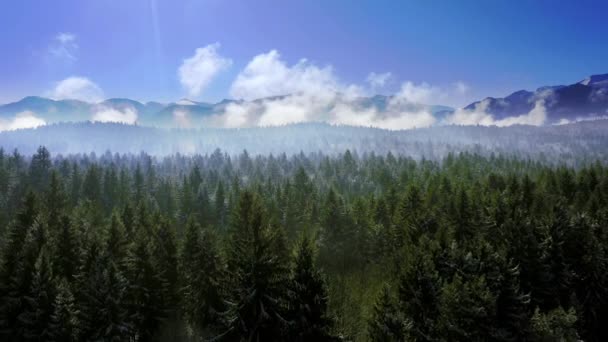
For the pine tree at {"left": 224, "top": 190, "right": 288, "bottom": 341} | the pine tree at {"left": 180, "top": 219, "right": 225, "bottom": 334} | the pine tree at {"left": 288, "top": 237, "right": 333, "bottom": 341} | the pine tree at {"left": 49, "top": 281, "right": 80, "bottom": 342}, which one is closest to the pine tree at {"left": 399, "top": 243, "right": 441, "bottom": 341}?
the pine tree at {"left": 288, "top": 237, "right": 333, "bottom": 341}

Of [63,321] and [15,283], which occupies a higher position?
[15,283]

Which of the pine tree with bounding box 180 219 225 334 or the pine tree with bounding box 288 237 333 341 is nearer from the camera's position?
the pine tree with bounding box 288 237 333 341

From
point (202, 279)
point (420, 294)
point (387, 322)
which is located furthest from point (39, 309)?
point (420, 294)

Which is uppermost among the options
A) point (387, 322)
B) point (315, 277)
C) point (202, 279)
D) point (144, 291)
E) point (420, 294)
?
point (315, 277)

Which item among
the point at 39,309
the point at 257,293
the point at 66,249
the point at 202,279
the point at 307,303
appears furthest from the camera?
the point at 66,249

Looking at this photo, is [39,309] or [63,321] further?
[39,309]

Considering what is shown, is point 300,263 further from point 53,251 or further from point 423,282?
point 53,251

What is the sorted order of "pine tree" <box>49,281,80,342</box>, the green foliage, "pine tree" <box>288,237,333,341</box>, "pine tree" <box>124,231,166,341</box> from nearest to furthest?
"pine tree" <box>288,237,333,341</box> < the green foliage < "pine tree" <box>49,281,80,342</box> < "pine tree" <box>124,231,166,341</box>

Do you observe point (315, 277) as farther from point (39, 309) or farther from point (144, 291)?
point (39, 309)

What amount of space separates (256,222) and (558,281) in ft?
113

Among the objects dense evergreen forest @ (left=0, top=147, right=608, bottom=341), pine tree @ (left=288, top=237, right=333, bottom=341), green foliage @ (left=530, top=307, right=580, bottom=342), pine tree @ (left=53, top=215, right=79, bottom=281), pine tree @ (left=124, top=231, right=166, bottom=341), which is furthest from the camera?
pine tree @ (left=53, top=215, right=79, bottom=281)

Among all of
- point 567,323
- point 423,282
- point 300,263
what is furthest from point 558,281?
point 300,263

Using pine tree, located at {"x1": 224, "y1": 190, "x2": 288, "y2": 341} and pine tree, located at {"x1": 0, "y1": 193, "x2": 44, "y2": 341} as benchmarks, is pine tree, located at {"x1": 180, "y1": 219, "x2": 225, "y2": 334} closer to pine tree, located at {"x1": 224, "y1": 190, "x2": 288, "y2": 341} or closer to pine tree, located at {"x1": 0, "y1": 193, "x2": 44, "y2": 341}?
pine tree, located at {"x1": 224, "y1": 190, "x2": 288, "y2": 341}

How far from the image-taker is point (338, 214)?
63.8m
